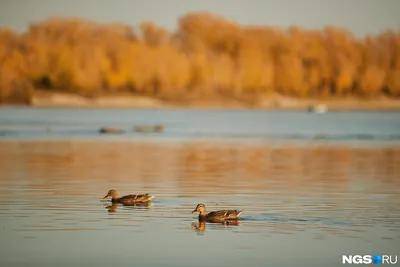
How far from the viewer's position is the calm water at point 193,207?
15.5 m

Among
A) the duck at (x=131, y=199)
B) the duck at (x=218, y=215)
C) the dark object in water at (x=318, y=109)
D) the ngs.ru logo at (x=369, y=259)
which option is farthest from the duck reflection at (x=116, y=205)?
the dark object in water at (x=318, y=109)

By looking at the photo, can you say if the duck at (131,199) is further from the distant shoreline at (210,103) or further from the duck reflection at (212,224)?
the distant shoreline at (210,103)

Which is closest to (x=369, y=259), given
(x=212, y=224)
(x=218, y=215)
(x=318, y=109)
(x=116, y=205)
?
(x=218, y=215)

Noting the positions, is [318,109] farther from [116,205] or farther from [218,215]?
[218,215]

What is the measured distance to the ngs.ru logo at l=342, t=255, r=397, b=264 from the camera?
14.8m

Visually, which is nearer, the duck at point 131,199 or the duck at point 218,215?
the duck at point 218,215

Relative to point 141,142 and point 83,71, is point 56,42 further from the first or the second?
point 141,142

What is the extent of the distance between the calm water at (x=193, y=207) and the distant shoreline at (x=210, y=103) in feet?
421

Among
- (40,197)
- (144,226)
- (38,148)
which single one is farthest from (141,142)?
(144,226)

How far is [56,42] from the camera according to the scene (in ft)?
610

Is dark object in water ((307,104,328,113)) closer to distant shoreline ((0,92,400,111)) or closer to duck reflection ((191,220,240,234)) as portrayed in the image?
distant shoreline ((0,92,400,111))

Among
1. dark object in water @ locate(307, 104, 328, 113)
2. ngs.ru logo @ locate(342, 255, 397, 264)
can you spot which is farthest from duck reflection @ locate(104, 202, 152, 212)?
dark object in water @ locate(307, 104, 328, 113)

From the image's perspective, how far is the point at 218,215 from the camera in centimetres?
1814

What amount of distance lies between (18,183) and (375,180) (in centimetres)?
854
